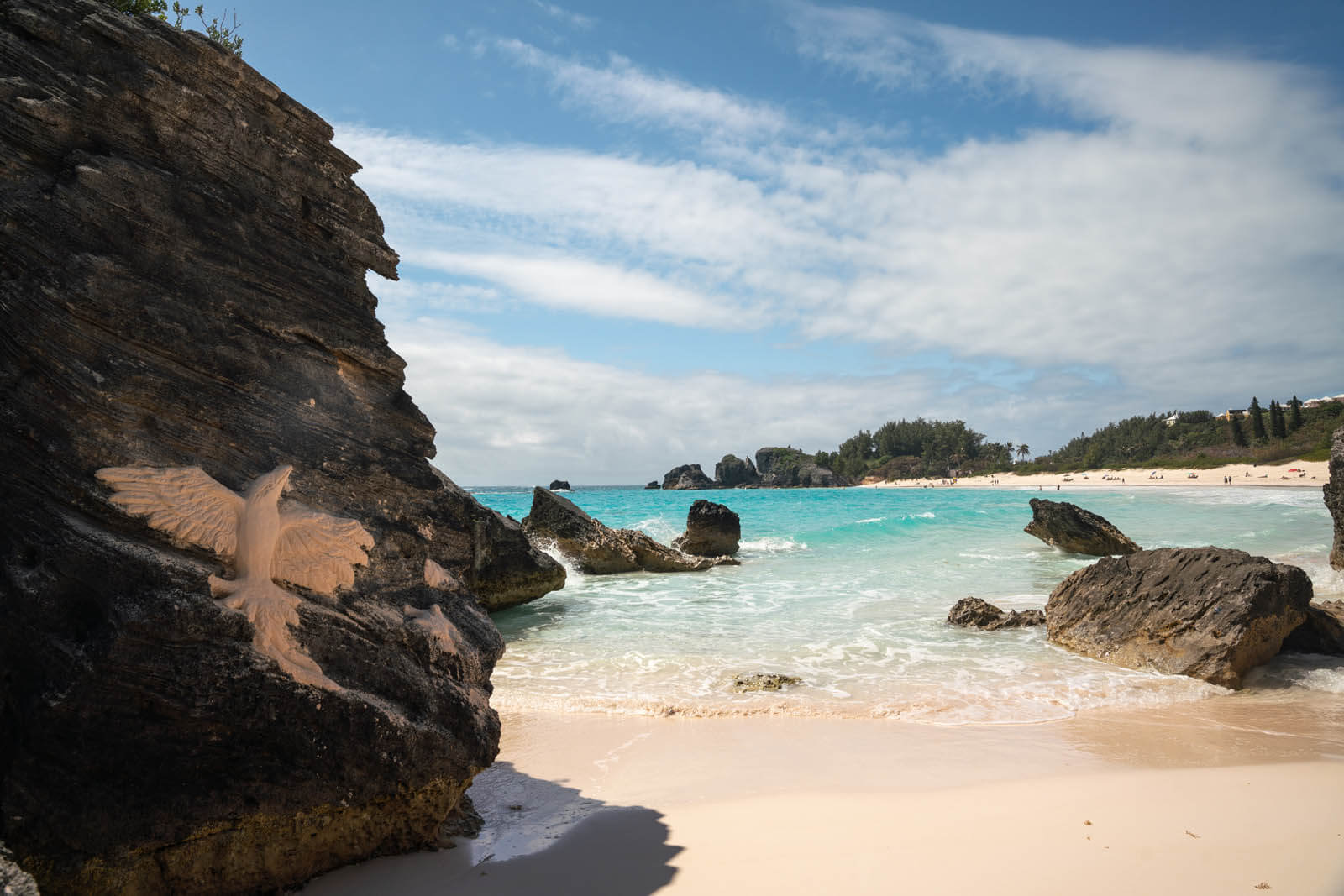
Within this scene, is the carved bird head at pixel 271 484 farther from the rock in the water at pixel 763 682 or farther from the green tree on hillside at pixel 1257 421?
the green tree on hillside at pixel 1257 421

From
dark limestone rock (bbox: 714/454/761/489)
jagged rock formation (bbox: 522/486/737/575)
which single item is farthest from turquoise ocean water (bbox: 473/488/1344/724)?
dark limestone rock (bbox: 714/454/761/489)

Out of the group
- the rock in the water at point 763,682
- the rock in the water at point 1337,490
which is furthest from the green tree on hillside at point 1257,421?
the rock in the water at point 763,682

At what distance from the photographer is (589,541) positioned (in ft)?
57.0

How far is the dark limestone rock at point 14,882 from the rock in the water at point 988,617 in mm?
10459

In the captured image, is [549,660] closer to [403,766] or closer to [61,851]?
[403,766]

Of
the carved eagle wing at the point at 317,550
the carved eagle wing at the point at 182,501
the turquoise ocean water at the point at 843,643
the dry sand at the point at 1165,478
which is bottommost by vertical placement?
→ the dry sand at the point at 1165,478

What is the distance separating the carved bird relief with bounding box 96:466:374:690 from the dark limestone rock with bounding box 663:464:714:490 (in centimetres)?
11596

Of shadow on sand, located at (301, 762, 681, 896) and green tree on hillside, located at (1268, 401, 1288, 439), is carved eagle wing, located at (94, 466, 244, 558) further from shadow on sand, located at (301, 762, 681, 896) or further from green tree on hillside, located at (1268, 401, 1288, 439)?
green tree on hillside, located at (1268, 401, 1288, 439)

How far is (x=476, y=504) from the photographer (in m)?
11.9

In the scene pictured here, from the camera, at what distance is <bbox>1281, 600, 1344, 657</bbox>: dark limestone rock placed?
8141 millimetres

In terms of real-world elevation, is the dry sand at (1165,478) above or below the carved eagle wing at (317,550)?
below

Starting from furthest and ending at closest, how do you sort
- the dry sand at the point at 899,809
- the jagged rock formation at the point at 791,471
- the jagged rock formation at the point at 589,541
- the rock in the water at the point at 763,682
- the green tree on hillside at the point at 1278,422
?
the jagged rock formation at the point at 791,471
the green tree on hillside at the point at 1278,422
the jagged rock formation at the point at 589,541
the rock in the water at the point at 763,682
the dry sand at the point at 899,809

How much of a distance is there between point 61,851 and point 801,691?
6.21m

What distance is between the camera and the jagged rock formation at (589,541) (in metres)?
17.4
